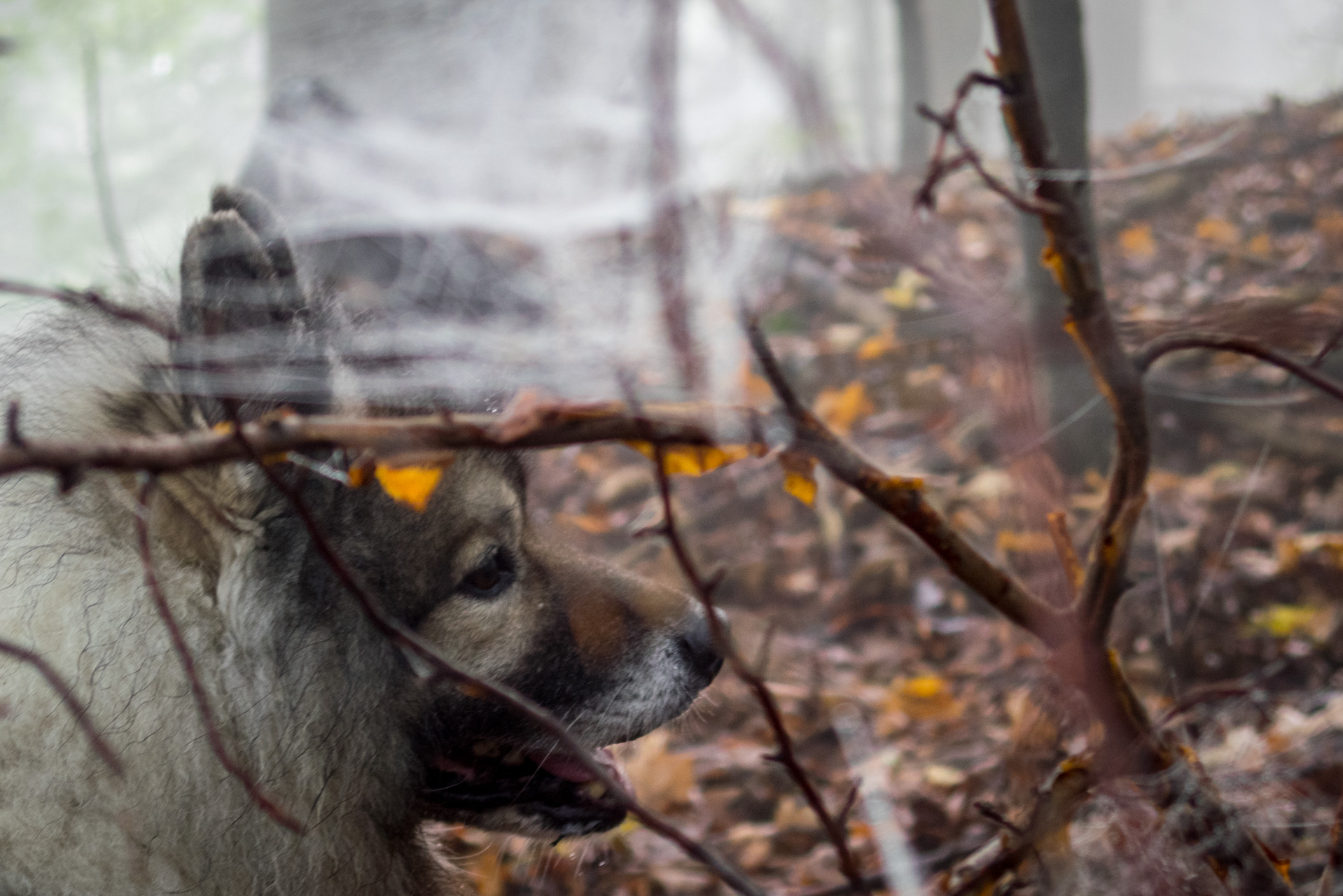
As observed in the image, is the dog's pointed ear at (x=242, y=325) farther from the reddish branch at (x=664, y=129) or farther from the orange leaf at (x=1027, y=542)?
the reddish branch at (x=664, y=129)

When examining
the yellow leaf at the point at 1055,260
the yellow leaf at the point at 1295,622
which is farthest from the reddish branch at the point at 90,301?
the yellow leaf at the point at 1295,622

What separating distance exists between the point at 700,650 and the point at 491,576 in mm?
435

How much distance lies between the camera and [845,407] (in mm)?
4102

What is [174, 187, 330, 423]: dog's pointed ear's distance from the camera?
1.44 m

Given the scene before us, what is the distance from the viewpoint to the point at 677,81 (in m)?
4.17

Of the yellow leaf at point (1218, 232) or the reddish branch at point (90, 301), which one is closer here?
the reddish branch at point (90, 301)

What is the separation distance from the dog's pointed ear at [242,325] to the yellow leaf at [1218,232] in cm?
449

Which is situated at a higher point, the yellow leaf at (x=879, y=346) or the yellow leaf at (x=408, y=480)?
the yellow leaf at (x=408, y=480)

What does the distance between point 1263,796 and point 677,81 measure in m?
3.54

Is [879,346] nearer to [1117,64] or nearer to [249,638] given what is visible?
[1117,64]

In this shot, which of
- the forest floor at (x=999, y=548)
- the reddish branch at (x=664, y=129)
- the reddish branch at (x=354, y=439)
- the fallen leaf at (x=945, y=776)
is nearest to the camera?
the reddish branch at (x=354, y=439)

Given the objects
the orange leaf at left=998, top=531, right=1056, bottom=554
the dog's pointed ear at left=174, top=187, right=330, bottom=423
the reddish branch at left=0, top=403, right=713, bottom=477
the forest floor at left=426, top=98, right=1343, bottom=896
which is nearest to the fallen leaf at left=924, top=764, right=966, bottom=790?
the forest floor at left=426, top=98, right=1343, bottom=896

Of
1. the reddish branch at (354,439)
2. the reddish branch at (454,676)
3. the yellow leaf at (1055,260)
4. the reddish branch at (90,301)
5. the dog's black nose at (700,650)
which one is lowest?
the dog's black nose at (700,650)

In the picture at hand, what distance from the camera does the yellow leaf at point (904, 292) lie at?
14.8 ft
